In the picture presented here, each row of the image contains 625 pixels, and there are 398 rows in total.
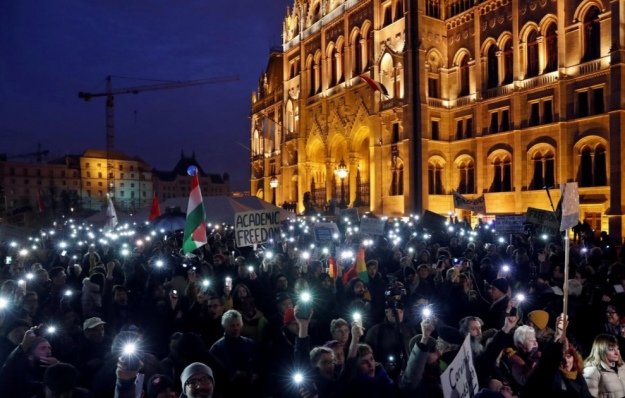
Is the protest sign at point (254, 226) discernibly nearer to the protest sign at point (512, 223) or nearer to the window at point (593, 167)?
the protest sign at point (512, 223)

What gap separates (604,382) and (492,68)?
93.9 ft

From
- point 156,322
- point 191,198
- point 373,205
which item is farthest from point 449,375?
point 373,205

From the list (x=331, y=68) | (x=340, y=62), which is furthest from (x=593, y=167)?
(x=331, y=68)

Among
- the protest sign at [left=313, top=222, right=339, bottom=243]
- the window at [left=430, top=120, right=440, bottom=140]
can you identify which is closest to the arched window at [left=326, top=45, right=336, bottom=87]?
the window at [left=430, top=120, right=440, bottom=140]

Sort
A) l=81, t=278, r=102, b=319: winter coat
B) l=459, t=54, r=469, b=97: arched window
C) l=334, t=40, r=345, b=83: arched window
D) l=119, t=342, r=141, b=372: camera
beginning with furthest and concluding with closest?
l=334, t=40, r=345, b=83: arched window < l=459, t=54, r=469, b=97: arched window < l=81, t=278, r=102, b=319: winter coat < l=119, t=342, r=141, b=372: camera

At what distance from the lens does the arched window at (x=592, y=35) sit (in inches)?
990

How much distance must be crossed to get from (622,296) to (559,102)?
818 inches

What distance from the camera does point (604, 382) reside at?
16.0 feet

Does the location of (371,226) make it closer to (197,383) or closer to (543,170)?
(197,383)

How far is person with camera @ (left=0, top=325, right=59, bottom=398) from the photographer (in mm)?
4316

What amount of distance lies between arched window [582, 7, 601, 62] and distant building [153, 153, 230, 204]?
96.8 metres

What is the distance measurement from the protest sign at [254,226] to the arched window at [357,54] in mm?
27186

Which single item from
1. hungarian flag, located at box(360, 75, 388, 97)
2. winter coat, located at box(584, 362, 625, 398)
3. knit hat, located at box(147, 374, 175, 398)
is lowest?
winter coat, located at box(584, 362, 625, 398)

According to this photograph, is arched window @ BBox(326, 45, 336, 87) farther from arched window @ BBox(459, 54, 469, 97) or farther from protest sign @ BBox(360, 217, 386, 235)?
protest sign @ BBox(360, 217, 386, 235)
